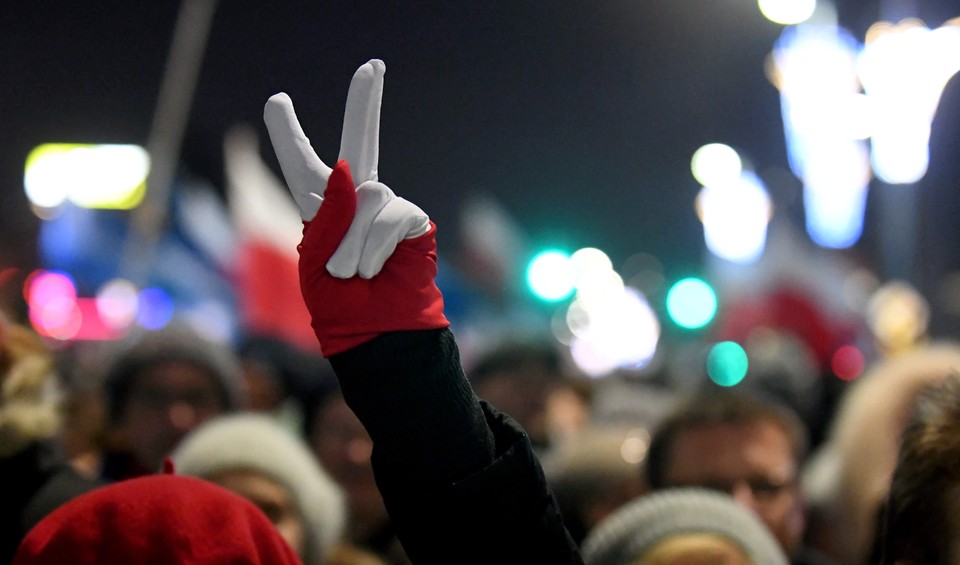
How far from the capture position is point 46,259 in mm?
35594

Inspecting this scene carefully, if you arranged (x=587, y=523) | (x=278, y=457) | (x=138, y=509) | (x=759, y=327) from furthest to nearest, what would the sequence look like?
1. (x=759, y=327)
2. (x=587, y=523)
3. (x=278, y=457)
4. (x=138, y=509)

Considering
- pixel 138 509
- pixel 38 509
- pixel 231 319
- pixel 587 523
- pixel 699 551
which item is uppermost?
pixel 138 509

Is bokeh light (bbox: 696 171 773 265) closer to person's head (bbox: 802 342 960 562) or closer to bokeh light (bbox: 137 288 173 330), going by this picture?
bokeh light (bbox: 137 288 173 330)

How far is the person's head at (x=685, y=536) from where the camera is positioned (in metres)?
2.88

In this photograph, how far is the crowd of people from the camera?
184cm

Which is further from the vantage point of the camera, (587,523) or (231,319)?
(231,319)

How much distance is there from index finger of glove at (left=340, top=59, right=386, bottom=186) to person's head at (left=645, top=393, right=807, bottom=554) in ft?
6.57

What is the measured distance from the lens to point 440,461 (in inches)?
A: 72.7

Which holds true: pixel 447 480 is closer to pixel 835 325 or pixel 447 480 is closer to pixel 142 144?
pixel 835 325

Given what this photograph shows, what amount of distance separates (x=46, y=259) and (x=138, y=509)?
3535 cm

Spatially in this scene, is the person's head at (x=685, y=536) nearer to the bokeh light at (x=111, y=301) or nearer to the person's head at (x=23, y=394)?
the person's head at (x=23, y=394)

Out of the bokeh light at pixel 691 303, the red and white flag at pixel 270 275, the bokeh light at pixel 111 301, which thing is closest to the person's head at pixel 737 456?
the red and white flag at pixel 270 275

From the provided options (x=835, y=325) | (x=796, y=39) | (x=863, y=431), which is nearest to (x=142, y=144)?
(x=796, y=39)

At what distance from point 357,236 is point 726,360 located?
447 inches
